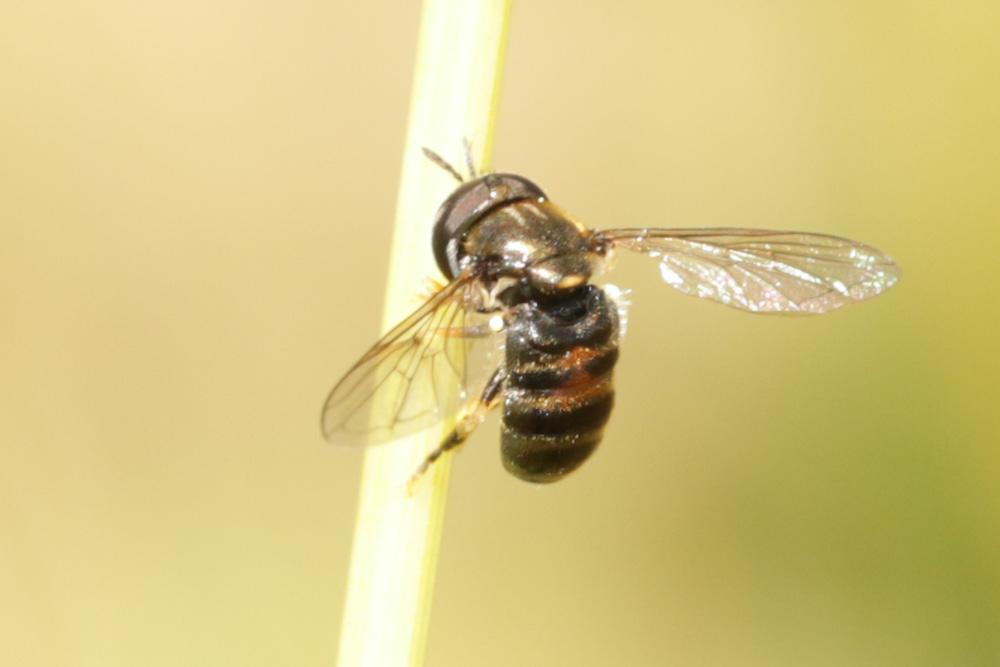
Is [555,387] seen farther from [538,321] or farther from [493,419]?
[493,419]

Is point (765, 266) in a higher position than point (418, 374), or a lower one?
higher

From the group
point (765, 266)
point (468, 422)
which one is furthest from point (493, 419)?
point (468, 422)

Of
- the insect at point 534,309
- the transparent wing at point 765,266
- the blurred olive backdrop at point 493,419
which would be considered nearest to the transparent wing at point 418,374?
the insect at point 534,309

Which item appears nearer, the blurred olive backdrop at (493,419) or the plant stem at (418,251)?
the plant stem at (418,251)

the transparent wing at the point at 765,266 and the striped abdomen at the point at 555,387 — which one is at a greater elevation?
the transparent wing at the point at 765,266

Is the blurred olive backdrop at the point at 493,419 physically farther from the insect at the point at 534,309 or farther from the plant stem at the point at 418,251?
the plant stem at the point at 418,251

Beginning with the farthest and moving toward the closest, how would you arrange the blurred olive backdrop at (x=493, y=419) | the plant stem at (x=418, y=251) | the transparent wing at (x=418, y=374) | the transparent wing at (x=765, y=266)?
1. the blurred olive backdrop at (x=493, y=419)
2. the transparent wing at (x=765, y=266)
3. the transparent wing at (x=418, y=374)
4. the plant stem at (x=418, y=251)

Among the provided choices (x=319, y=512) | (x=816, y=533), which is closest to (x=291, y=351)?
(x=319, y=512)

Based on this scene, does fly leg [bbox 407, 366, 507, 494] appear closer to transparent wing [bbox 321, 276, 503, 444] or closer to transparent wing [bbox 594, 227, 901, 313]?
transparent wing [bbox 321, 276, 503, 444]
